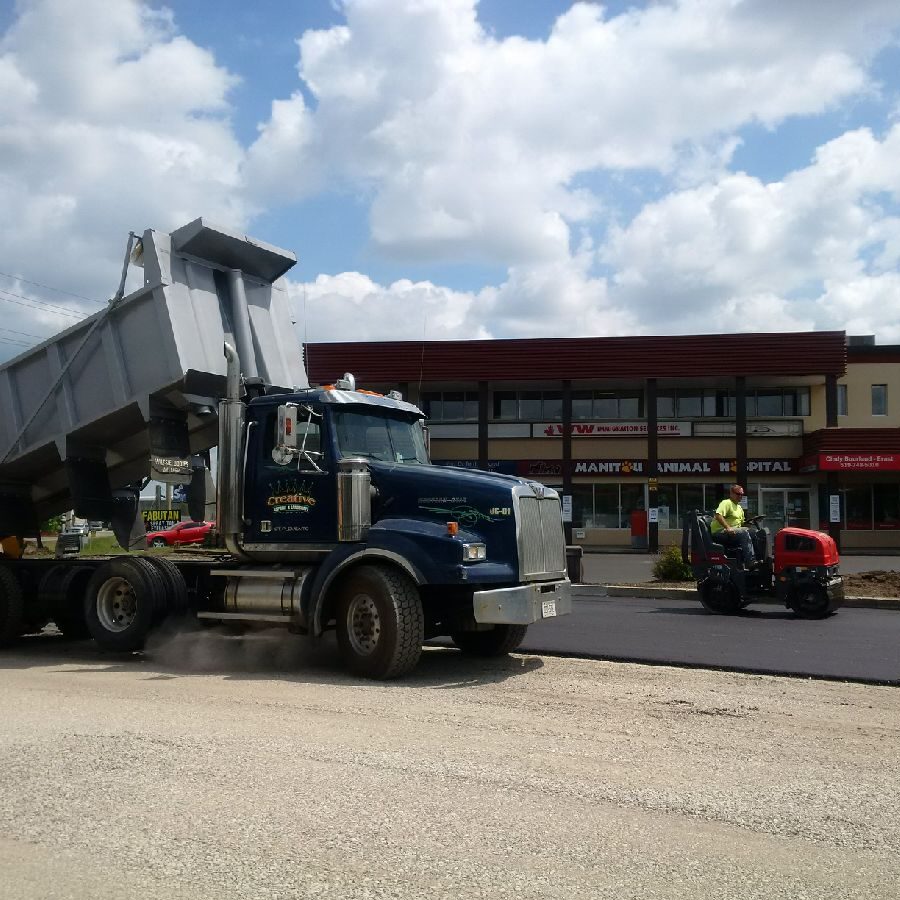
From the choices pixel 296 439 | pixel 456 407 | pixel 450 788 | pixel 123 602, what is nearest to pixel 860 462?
pixel 456 407

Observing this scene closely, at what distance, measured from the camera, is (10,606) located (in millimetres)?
10906

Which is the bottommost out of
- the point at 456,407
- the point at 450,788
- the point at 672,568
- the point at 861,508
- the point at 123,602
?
the point at 450,788

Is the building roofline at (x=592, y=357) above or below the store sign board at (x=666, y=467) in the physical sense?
above

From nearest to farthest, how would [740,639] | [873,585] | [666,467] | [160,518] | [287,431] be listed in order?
1. [287,431]
2. [740,639]
3. [160,518]
4. [873,585]
5. [666,467]

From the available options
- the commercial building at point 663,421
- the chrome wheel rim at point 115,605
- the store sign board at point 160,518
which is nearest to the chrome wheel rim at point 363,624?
the chrome wheel rim at point 115,605

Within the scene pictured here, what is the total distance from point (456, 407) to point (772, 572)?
92.6 ft

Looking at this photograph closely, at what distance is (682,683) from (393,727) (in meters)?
2.98

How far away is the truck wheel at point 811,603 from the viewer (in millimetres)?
13883

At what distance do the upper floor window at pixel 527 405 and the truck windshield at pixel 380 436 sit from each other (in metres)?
31.6

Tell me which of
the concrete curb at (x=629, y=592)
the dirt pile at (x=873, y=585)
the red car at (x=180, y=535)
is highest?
the red car at (x=180, y=535)

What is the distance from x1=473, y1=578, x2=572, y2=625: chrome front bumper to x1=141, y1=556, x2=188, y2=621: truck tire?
3210 mm

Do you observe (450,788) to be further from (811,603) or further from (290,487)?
(811,603)

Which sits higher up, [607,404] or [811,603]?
[607,404]

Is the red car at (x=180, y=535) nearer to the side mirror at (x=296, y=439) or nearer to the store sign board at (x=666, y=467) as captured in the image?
the side mirror at (x=296, y=439)
